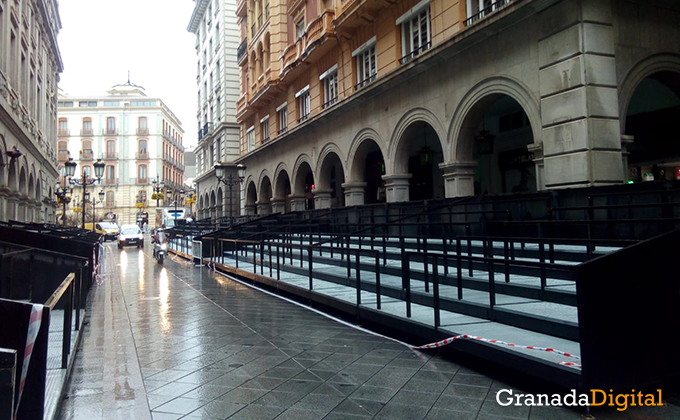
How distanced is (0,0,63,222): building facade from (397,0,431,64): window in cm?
1589

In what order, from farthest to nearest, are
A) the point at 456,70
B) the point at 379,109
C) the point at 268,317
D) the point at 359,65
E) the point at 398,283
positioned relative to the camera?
the point at 359,65
the point at 379,109
the point at 456,70
the point at 268,317
the point at 398,283

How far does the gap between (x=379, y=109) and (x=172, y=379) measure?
50.2 ft

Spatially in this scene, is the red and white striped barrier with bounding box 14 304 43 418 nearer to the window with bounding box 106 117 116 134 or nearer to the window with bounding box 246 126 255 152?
the window with bounding box 246 126 255 152

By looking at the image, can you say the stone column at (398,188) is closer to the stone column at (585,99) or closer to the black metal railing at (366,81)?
the black metal railing at (366,81)

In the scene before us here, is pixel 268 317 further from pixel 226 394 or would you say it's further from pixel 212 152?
pixel 212 152

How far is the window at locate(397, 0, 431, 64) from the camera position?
1681 cm

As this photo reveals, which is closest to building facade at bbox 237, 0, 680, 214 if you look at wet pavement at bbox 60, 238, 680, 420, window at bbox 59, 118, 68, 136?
wet pavement at bbox 60, 238, 680, 420

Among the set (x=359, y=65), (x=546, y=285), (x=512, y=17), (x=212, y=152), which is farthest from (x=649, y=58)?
(x=212, y=152)

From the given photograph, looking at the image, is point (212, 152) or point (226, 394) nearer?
point (226, 394)

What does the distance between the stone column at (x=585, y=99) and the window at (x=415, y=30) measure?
5.99 metres

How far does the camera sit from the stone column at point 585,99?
10.8 metres

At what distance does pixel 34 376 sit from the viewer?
3.32 metres

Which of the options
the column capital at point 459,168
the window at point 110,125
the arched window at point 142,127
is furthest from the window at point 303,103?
the window at point 110,125

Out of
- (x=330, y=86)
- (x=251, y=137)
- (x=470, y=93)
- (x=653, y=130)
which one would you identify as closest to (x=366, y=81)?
(x=330, y=86)
